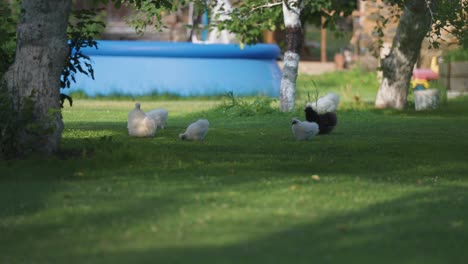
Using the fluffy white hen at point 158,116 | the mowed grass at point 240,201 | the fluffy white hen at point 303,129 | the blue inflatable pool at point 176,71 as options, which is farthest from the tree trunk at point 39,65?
the blue inflatable pool at point 176,71

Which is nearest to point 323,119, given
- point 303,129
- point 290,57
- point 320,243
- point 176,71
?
point 303,129

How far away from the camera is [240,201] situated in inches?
344

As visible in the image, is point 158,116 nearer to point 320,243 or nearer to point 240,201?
point 240,201

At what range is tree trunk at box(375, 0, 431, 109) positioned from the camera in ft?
65.2

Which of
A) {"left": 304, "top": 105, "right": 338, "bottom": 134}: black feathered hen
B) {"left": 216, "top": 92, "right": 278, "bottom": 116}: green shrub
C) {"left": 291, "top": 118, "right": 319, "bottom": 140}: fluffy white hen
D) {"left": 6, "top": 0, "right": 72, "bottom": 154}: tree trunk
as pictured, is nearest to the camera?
{"left": 6, "top": 0, "right": 72, "bottom": 154}: tree trunk

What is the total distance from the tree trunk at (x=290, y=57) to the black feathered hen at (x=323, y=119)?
4.57m

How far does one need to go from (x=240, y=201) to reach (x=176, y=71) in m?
17.7

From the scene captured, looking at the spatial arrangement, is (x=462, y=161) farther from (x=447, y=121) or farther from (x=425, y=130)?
(x=447, y=121)

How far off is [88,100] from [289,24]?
22.2 ft

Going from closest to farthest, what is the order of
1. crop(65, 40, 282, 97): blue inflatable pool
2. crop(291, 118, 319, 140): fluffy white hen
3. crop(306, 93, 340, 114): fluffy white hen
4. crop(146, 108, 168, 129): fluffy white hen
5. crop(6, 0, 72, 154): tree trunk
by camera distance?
1. crop(6, 0, 72, 154): tree trunk
2. crop(291, 118, 319, 140): fluffy white hen
3. crop(146, 108, 168, 129): fluffy white hen
4. crop(306, 93, 340, 114): fluffy white hen
5. crop(65, 40, 282, 97): blue inflatable pool

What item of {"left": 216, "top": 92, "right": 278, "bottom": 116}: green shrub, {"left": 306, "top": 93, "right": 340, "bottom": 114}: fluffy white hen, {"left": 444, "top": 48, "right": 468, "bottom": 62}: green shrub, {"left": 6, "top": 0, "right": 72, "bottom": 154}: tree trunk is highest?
{"left": 6, "top": 0, "right": 72, "bottom": 154}: tree trunk

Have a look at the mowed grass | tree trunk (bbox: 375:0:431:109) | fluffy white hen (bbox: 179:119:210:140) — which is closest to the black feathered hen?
the mowed grass

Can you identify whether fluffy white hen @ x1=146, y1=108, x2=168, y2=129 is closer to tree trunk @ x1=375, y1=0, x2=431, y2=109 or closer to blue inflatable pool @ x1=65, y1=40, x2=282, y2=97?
tree trunk @ x1=375, y1=0, x2=431, y2=109

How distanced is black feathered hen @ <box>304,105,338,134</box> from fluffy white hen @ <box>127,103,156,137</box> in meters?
2.15
